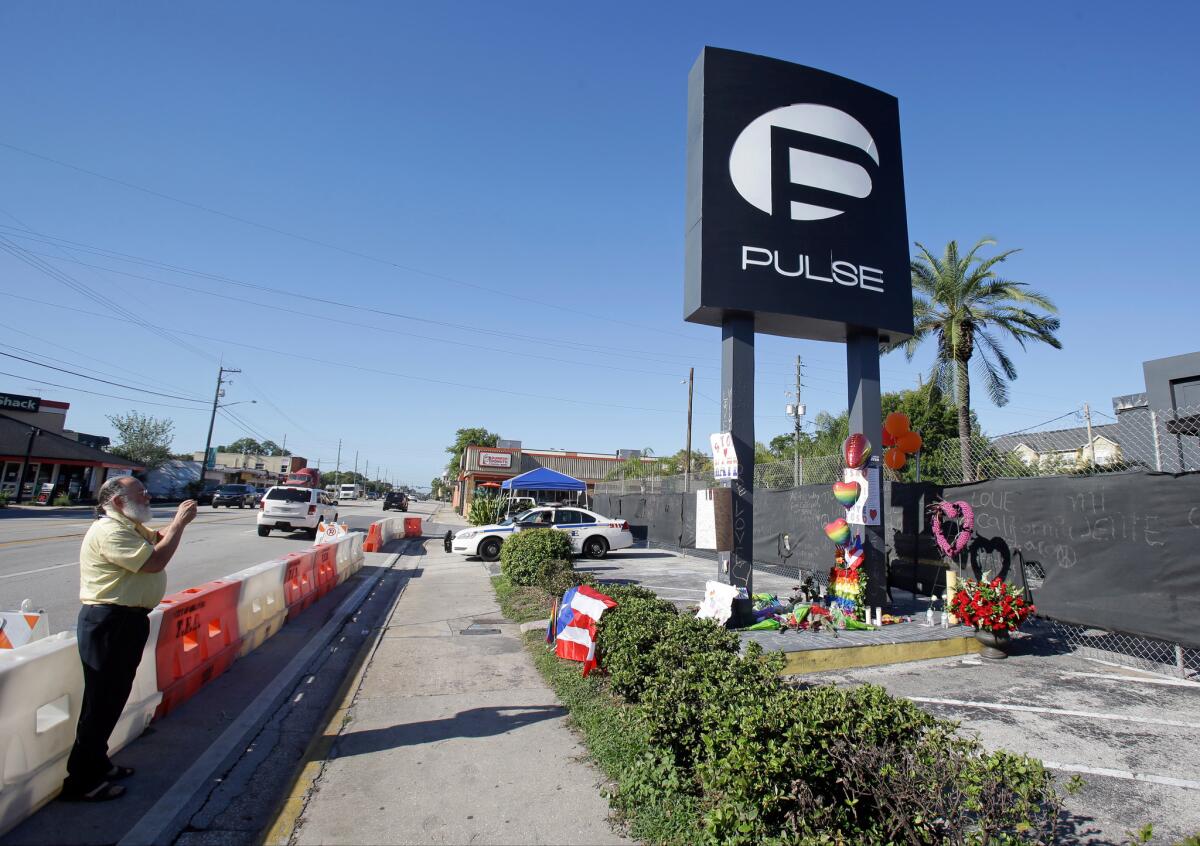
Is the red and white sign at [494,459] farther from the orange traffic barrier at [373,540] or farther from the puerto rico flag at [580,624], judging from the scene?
the puerto rico flag at [580,624]

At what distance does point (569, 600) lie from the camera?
273 inches

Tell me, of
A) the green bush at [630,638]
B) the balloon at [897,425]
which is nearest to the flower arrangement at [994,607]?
the balloon at [897,425]

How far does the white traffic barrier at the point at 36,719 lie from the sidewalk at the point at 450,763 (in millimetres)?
1316

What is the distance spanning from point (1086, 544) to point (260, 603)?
9.75m

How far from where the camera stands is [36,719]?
3516mm

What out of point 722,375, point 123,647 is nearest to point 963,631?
point 722,375

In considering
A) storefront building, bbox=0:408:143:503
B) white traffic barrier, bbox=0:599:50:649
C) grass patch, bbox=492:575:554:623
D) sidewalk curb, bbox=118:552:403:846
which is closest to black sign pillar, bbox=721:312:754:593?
grass patch, bbox=492:575:554:623

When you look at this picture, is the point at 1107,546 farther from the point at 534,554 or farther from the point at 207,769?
the point at 207,769

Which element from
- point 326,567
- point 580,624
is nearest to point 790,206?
point 580,624

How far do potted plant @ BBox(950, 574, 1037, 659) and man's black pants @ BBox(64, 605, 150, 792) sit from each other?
8369mm

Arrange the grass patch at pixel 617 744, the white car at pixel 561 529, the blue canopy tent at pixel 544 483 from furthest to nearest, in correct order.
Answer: the blue canopy tent at pixel 544 483 < the white car at pixel 561 529 < the grass patch at pixel 617 744

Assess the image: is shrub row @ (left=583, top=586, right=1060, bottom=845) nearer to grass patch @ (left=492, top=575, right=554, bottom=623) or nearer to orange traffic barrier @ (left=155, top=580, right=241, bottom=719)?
orange traffic barrier @ (left=155, top=580, right=241, bottom=719)

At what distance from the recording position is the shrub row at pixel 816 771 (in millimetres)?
2711

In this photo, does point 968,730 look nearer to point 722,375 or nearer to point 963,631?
point 963,631
